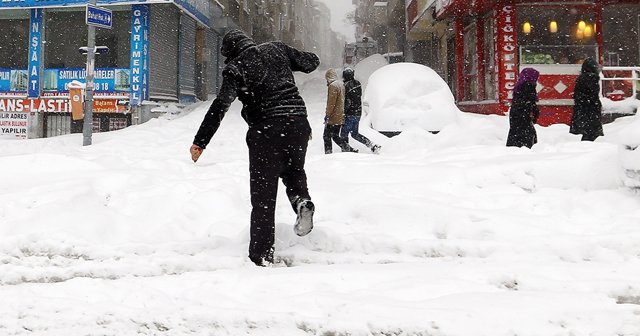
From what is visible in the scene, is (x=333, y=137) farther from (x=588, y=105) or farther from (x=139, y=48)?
(x=139, y=48)

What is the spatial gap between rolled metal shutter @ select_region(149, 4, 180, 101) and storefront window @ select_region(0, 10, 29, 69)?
6060mm

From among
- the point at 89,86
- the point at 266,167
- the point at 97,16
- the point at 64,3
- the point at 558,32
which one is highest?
the point at 64,3

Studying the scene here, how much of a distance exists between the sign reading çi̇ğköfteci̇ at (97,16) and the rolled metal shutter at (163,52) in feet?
24.4

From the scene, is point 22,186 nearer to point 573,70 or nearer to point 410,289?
point 410,289

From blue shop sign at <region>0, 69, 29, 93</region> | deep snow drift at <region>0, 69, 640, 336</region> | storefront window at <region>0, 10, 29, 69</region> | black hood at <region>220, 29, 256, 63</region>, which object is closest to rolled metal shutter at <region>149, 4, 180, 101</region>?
blue shop sign at <region>0, 69, 29, 93</region>

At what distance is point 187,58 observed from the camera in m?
22.8

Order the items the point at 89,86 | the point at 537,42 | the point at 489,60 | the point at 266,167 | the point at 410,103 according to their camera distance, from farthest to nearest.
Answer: the point at 537,42 < the point at 489,60 < the point at 89,86 < the point at 410,103 < the point at 266,167

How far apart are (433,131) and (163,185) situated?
20.0 ft

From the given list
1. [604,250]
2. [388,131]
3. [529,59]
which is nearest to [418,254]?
[604,250]

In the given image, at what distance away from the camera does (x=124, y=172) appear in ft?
20.5

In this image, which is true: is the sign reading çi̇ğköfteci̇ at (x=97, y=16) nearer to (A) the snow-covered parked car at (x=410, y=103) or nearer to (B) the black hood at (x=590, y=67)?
(A) the snow-covered parked car at (x=410, y=103)

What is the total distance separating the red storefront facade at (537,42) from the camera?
14.3 m

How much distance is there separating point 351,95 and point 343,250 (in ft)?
17.9

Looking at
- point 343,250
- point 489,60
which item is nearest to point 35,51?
point 489,60
